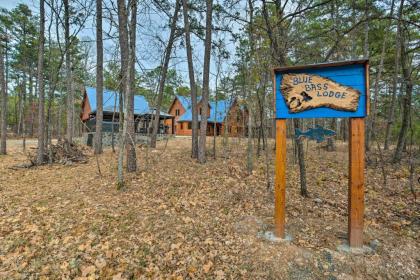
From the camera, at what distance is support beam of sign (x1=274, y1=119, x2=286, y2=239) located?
136 inches

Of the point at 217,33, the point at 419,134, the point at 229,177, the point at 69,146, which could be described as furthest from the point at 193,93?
the point at 419,134

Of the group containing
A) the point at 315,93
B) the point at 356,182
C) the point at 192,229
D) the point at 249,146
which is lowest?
the point at 192,229

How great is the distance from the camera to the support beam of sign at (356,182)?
311 centimetres

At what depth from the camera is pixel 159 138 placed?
778 inches

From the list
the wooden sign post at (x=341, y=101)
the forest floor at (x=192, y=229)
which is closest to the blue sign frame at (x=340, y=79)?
the wooden sign post at (x=341, y=101)

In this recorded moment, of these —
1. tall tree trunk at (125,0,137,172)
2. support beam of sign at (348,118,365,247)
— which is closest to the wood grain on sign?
support beam of sign at (348,118,365,247)

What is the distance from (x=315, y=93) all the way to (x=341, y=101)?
14.0 inches

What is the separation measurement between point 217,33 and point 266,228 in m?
8.38

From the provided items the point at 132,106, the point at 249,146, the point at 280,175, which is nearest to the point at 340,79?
the point at 280,175

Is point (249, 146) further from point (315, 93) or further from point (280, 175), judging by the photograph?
point (315, 93)

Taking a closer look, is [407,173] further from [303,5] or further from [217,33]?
[217,33]

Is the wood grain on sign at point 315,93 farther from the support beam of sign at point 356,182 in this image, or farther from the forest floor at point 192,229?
the forest floor at point 192,229

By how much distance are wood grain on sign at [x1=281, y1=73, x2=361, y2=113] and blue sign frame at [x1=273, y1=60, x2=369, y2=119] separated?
5 cm

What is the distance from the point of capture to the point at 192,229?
384cm
